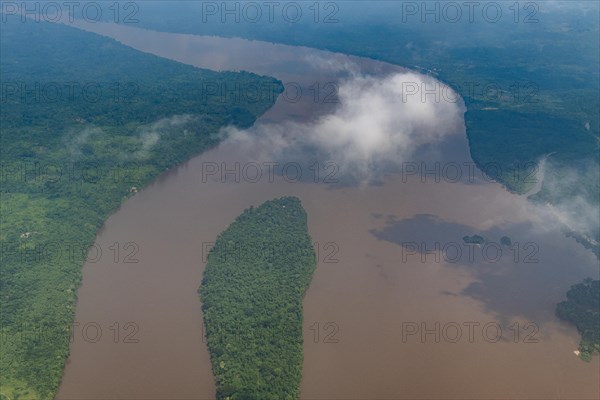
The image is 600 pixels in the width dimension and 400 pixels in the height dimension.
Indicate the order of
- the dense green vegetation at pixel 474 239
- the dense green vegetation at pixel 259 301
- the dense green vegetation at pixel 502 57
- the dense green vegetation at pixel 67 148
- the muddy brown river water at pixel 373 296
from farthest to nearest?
the dense green vegetation at pixel 502 57 → the dense green vegetation at pixel 474 239 → the dense green vegetation at pixel 67 148 → the muddy brown river water at pixel 373 296 → the dense green vegetation at pixel 259 301

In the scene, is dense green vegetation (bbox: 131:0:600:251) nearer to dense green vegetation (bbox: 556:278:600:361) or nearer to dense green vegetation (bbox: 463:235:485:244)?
dense green vegetation (bbox: 556:278:600:361)

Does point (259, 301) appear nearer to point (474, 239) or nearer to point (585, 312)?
point (474, 239)

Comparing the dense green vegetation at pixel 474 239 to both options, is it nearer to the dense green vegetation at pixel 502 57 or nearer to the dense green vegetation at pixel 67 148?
the dense green vegetation at pixel 502 57

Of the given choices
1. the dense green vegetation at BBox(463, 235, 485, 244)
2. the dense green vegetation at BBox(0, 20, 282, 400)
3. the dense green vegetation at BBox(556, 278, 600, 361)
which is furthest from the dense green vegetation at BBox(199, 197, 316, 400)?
the dense green vegetation at BBox(556, 278, 600, 361)

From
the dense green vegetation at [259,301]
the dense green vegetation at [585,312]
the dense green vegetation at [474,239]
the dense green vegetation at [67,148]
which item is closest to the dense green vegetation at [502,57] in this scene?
the dense green vegetation at [585,312]

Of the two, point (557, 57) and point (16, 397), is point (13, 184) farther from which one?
point (557, 57)

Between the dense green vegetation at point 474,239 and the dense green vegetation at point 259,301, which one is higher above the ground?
the dense green vegetation at point 474,239

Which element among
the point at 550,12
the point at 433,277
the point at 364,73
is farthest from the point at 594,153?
the point at 550,12
